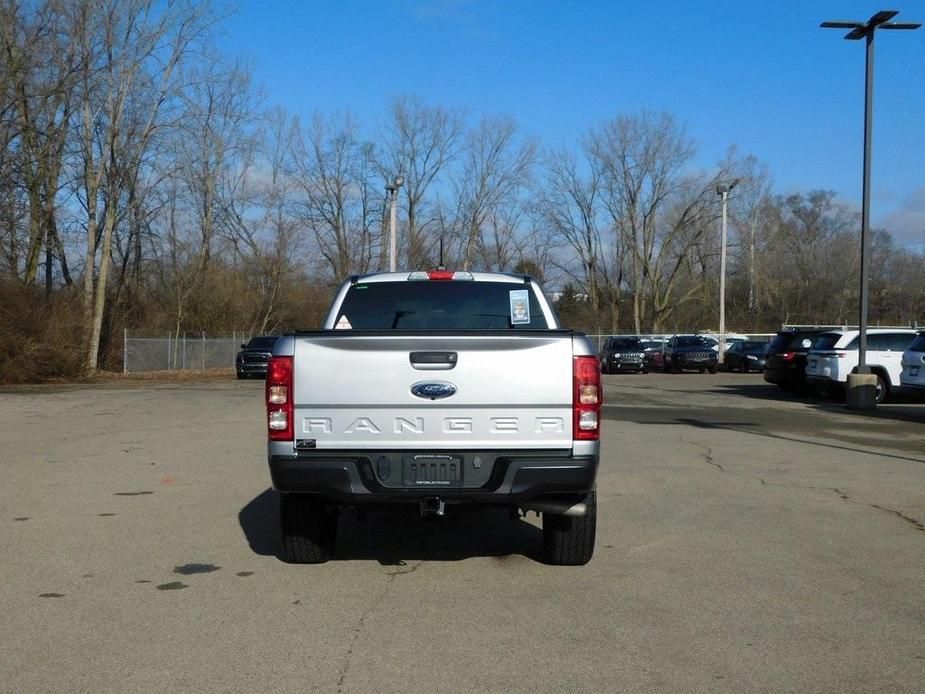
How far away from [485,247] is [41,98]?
39802mm

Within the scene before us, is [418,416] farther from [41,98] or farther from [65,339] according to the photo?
[41,98]

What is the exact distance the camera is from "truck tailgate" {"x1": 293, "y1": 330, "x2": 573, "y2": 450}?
236 inches

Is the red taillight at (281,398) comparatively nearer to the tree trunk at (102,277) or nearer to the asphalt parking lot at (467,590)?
the asphalt parking lot at (467,590)

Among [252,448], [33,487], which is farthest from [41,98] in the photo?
[33,487]

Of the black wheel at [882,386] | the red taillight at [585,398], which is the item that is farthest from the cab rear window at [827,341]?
the red taillight at [585,398]

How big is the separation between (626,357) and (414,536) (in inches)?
1461

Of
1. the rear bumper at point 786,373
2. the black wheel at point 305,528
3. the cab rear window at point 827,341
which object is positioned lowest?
the black wheel at point 305,528

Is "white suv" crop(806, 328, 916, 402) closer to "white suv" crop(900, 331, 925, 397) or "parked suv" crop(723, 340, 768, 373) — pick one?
"white suv" crop(900, 331, 925, 397)

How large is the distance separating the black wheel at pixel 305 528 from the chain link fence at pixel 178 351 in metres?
35.1

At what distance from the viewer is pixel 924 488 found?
1079 cm

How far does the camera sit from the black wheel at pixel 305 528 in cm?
663

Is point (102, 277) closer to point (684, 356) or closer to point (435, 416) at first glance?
point (684, 356)

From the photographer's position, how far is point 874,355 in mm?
23594

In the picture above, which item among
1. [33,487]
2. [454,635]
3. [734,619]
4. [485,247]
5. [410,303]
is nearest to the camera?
[454,635]
